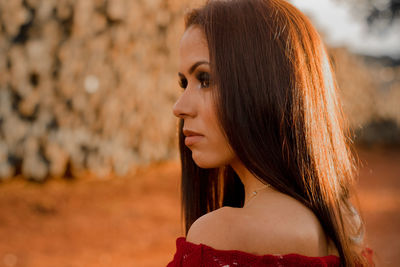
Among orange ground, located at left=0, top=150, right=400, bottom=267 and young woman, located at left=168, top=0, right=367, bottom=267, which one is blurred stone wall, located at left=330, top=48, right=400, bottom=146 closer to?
orange ground, located at left=0, top=150, right=400, bottom=267

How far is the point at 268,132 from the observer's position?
4.57 ft

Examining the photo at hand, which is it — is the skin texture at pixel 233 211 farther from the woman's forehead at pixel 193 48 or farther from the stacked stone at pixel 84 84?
the stacked stone at pixel 84 84

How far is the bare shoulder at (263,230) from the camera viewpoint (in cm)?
119

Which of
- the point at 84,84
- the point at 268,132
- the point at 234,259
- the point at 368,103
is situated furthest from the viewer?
the point at 368,103

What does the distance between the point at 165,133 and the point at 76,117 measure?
224cm

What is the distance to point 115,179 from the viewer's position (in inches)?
277

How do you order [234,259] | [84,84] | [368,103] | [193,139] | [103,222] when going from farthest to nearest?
1. [368,103]
2. [84,84]
3. [103,222]
4. [193,139]
5. [234,259]

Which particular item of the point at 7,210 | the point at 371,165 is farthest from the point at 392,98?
the point at 7,210

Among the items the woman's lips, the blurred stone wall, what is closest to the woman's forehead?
the woman's lips

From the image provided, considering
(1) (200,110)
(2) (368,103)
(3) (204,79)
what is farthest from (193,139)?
(2) (368,103)

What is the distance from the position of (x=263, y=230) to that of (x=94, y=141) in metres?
6.10

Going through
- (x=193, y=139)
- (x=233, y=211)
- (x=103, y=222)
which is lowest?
(x=103, y=222)

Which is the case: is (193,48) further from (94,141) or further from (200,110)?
(94,141)

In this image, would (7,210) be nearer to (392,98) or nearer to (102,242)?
(102,242)
